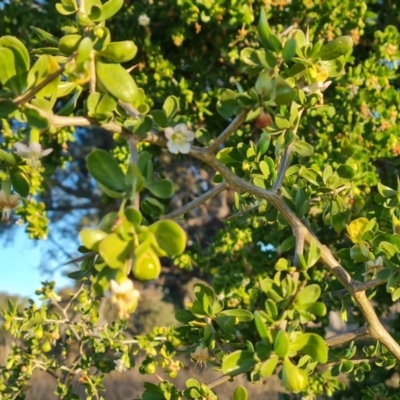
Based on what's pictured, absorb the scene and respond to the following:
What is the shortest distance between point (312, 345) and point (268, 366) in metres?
0.07

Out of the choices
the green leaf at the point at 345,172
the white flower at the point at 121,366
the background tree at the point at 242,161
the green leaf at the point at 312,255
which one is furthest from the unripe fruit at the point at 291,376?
the white flower at the point at 121,366

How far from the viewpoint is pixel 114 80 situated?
681mm

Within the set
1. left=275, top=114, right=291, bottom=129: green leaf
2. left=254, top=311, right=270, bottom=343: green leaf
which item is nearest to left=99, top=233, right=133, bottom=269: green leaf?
left=254, top=311, right=270, bottom=343: green leaf

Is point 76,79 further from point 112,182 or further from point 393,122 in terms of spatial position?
point 393,122

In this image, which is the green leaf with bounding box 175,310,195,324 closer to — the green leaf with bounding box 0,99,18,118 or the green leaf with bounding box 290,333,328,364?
the green leaf with bounding box 290,333,328,364

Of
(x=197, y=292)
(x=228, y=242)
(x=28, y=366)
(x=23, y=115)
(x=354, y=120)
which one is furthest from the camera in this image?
(x=228, y=242)

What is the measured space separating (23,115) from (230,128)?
0.24m

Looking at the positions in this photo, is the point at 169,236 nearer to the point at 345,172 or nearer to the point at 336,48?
the point at 336,48

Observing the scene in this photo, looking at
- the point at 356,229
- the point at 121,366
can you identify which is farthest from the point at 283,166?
the point at 121,366

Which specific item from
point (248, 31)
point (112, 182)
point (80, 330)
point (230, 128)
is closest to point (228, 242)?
point (80, 330)

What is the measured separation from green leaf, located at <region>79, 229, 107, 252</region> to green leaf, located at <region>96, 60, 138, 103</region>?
19 cm

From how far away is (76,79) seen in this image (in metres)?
0.67

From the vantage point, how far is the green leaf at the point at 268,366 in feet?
1.88

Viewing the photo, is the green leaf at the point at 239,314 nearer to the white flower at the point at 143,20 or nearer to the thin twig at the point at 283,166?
the thin twig at the point at 283,166
